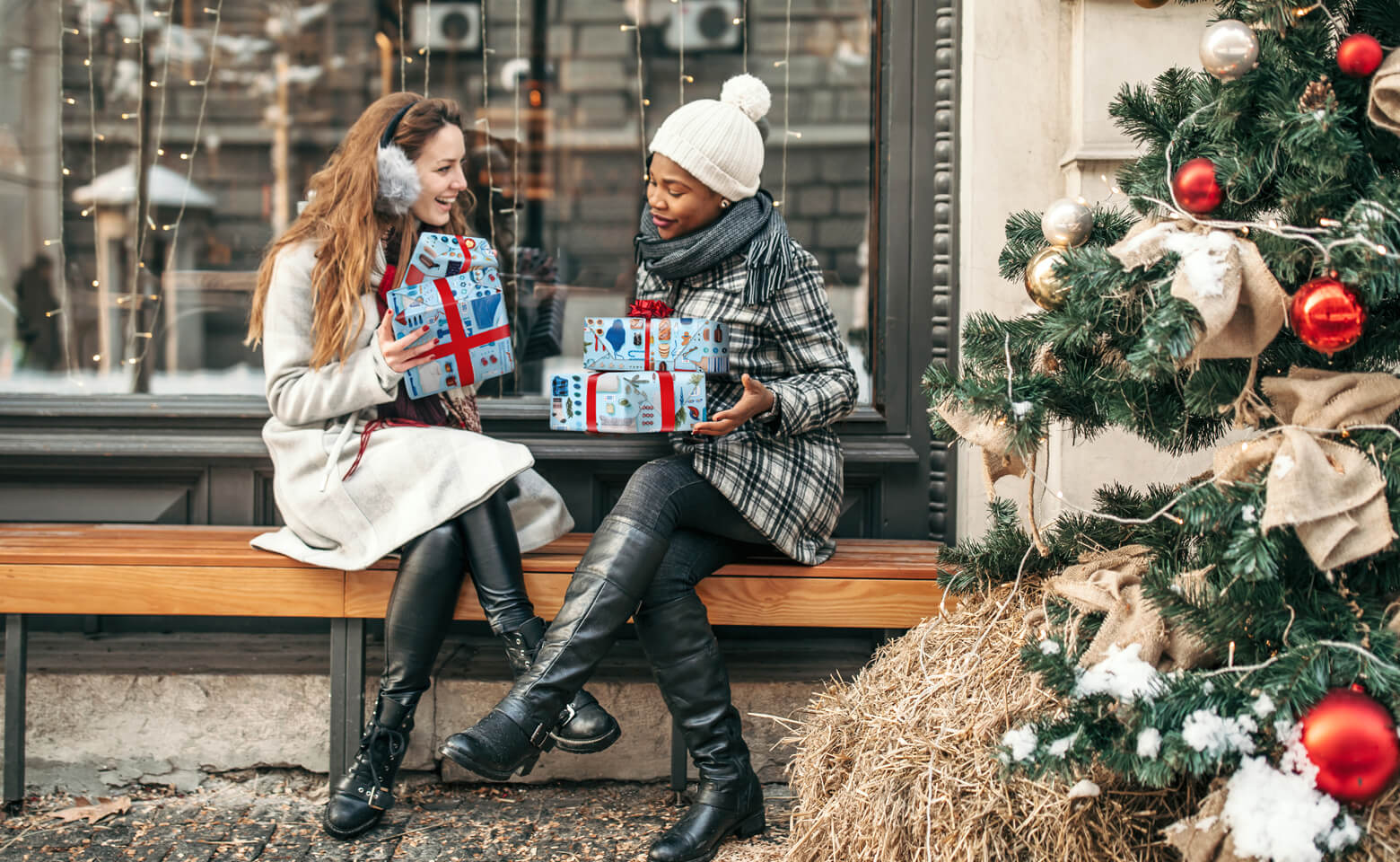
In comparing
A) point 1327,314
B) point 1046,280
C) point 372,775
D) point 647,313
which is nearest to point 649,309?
point 647,313

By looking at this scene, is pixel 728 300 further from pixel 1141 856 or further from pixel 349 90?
pixel 349 90

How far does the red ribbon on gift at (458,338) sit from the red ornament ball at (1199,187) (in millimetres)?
1656

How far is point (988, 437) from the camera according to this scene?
2.14 meters

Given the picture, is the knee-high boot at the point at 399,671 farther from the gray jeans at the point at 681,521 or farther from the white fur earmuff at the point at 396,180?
the white fur earmuff at the point at 396,180

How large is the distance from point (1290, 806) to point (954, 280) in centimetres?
209

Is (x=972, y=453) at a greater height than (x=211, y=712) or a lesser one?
greater

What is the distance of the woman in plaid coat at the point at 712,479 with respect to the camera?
259 cm

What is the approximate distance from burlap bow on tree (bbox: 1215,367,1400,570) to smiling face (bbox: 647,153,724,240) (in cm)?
156

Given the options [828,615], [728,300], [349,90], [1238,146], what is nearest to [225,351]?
[349,90]

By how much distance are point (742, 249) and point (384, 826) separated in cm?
177

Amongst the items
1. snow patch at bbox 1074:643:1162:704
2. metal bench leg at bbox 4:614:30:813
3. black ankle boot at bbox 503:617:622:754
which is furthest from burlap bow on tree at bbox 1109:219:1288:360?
metal bench leg at bbox 4:614:30:813

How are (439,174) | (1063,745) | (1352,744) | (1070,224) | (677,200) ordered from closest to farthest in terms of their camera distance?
(1352,744) → (1063,745) → (1070,224) → (677,200) → (439,174)

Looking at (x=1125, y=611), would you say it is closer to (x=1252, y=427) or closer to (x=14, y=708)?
(x=1252, y=427)

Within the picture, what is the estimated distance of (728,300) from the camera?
9.78 ft
